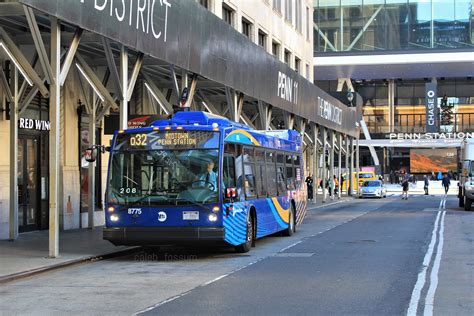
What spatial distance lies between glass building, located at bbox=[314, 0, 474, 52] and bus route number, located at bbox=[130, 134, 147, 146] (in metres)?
61.0

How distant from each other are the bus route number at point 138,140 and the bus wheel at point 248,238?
3114 mm

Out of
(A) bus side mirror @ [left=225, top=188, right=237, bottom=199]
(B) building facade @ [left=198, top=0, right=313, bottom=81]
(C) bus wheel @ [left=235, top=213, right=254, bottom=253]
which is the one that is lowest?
(C) bus wheel @ [left=235, top=213, right=254, bottom=253]

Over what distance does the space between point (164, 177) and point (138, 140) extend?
1.00 metres

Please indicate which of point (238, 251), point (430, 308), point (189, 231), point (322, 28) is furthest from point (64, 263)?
point (322, 28)

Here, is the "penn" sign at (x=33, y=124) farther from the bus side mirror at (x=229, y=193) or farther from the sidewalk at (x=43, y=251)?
the bus side mirror at (x=229, y=193)

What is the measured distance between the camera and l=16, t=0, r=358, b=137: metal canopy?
1507 cm

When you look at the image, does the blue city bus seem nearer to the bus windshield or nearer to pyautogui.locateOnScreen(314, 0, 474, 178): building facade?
the bus windshield

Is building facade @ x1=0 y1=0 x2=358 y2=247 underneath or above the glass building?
underneath

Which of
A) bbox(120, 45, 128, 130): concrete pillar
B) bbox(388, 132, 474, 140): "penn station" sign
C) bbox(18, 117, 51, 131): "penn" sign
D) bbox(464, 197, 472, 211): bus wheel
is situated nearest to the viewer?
bbox(120, 45, 128, 130): concrete pillar

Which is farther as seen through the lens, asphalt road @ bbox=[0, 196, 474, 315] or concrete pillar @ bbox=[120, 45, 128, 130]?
concrete pillar @ bbox=[120, 45, 128, 130]

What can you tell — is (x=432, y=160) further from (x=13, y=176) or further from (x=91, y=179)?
(x=13, y=176)

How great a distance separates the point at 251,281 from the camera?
1159 cm

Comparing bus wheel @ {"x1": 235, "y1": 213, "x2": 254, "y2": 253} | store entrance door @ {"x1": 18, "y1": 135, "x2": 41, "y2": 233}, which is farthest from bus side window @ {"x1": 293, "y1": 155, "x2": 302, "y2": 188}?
store entrance door @ {"x1": 18, "y1": 135, "x2": 41, "y2": 233}

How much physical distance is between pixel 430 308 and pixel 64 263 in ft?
24.8
